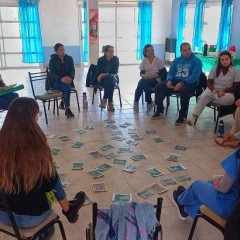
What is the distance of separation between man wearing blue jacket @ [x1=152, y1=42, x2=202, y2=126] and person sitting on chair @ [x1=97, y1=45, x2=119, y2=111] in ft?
2.84

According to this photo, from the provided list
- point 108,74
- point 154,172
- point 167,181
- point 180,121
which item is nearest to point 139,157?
point 154,172

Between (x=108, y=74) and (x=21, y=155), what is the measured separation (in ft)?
13.0

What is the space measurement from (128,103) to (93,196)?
335 cm

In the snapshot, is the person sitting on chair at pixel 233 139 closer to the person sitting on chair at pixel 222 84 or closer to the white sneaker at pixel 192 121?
the person sitting on chair at pixel 222 84

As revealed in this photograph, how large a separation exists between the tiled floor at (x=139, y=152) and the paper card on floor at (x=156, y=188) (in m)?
0.05

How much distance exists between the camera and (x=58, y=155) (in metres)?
3.56

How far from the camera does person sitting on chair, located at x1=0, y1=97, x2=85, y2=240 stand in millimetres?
1512

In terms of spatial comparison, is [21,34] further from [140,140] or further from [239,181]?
[239,181]

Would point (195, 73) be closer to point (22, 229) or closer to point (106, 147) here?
point (106, 147)

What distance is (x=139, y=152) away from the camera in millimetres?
3652

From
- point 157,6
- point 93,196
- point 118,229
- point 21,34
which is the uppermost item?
point 157,6

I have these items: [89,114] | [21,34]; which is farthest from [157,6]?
[89,114]

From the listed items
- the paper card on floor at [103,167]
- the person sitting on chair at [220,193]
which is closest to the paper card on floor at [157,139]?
the paper card on floor at [103,167]

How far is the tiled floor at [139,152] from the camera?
2.36 metres
